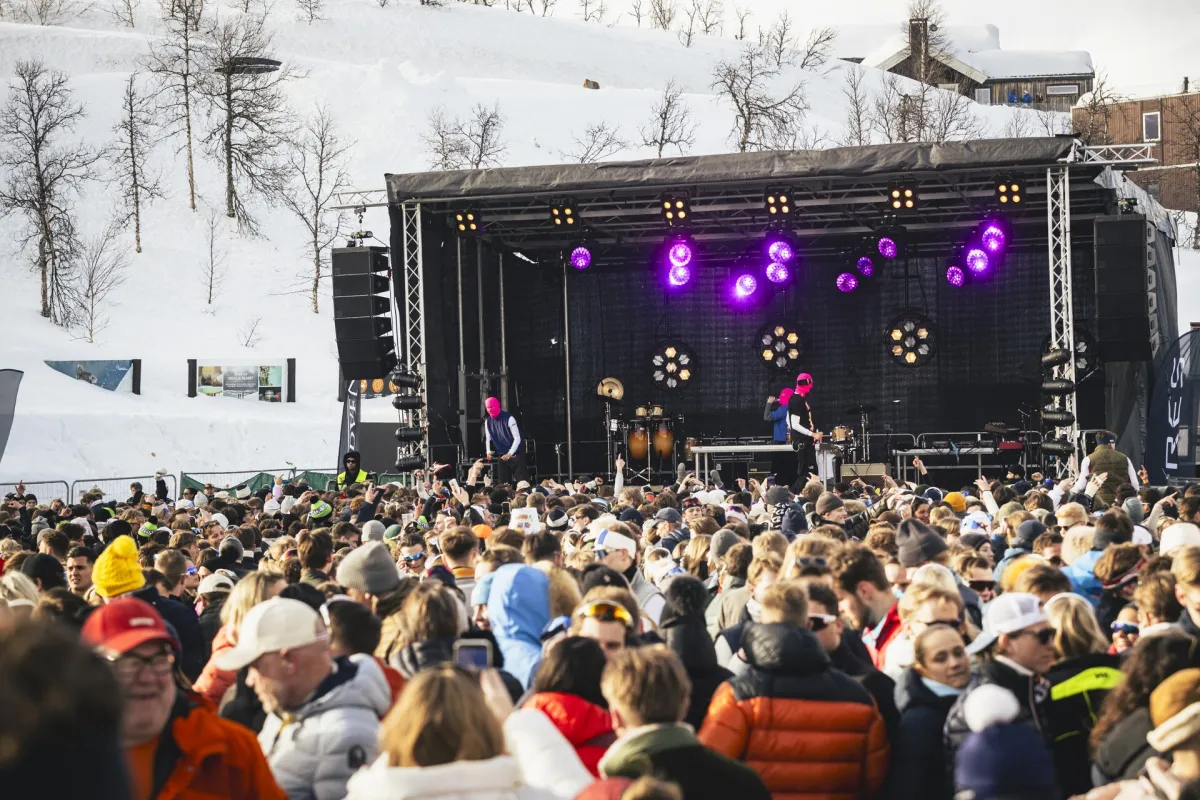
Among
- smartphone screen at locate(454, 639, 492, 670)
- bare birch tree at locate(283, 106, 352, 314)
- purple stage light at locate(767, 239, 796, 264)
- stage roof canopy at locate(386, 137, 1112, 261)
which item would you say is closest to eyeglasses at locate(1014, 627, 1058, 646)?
smartphone screen at locate(454, 639, 492, 670)

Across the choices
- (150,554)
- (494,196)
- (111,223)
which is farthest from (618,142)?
(150,554)

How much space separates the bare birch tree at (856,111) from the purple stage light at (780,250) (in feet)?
145

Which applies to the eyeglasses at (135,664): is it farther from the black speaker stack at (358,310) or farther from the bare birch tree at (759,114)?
the bare birch tree at (759,114)

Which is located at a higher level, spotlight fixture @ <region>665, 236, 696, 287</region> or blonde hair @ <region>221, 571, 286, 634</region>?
spotlight fixture @ <region>665, 236, 696, 287</region>

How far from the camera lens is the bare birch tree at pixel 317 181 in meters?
58.0

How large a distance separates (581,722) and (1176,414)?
15330mm

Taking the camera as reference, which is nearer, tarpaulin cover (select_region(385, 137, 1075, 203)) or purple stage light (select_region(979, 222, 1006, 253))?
tarpaulin cover (select_region(385, 137, 1075, 203))

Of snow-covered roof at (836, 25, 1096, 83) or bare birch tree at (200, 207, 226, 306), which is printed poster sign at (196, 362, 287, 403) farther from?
snow-covered roof at (836, 25, 1096, 83)

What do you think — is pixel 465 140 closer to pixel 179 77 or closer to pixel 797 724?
pixel 179 77

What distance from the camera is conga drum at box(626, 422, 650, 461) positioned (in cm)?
2508

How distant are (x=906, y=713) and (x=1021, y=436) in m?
18.9

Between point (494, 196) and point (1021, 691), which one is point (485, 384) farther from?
point (1021, 691)

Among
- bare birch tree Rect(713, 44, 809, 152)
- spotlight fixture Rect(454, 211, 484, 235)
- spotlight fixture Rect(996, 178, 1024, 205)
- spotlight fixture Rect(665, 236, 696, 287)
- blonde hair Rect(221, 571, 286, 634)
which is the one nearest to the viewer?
blonde hair Rect(221, 571, 286, 634)

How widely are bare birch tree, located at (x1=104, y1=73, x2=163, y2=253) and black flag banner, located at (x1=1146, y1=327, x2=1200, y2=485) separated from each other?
1819 inches
